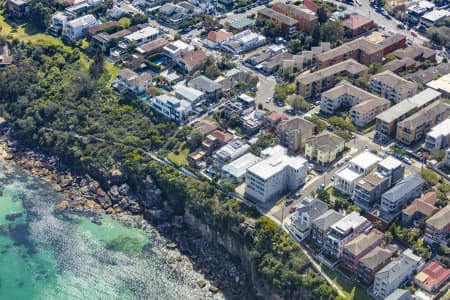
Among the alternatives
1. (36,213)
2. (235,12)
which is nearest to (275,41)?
(235,12)

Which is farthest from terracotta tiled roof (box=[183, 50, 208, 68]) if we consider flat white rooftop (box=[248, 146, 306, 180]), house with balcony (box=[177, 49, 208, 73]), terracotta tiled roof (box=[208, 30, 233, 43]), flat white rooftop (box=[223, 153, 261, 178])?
flat white rooftop (box=[248, 146, 306, 180])

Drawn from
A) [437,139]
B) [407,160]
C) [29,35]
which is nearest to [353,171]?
[407,160]

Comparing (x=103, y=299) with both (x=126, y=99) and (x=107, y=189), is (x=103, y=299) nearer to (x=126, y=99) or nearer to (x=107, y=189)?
(x=107, y=189)

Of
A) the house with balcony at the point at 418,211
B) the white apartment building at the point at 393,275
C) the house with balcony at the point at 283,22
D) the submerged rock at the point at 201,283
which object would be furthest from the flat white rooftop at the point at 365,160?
the house with balcony at the point at 283,22

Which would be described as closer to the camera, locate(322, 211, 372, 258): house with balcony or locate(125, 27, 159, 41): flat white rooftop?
locate(322, 211, 372, 258): house with balcony

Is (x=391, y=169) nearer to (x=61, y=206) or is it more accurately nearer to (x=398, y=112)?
(x=398, y=112)

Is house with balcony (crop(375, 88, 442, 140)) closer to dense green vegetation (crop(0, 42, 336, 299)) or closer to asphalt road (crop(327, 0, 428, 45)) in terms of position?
asphalt road (crop(327, 0, 428, 45))

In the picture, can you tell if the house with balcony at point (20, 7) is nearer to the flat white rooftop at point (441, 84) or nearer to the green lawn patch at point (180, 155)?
the green lawn patch at point (180, 155)
